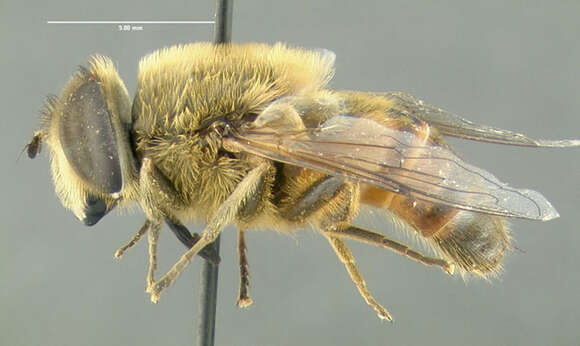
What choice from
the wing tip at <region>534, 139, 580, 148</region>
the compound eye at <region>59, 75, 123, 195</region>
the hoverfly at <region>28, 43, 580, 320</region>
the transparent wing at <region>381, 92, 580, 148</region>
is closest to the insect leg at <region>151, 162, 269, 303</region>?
the hoverfly at <region>28, 43, 580, 320</region>

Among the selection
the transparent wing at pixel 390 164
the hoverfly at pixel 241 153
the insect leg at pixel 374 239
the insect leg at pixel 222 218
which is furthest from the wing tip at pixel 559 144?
the insect leg at pixel 222 218

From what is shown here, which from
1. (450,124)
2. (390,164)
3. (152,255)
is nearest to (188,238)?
(152,255)

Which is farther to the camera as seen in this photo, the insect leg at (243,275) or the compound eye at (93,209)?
the insect leg at (243,275)

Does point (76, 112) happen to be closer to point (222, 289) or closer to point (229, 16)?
point (229, 16)

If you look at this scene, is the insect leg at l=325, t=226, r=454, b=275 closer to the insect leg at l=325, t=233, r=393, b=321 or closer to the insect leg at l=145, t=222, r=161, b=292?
the insect leg at l=325, t=233, r=393, b=321

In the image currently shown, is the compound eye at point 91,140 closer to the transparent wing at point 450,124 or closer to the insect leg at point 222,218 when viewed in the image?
the insect leg at point 222,218

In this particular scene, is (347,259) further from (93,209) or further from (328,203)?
(93,209)

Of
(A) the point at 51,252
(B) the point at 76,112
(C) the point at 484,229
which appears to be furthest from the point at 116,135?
(A) the point at 51,252
